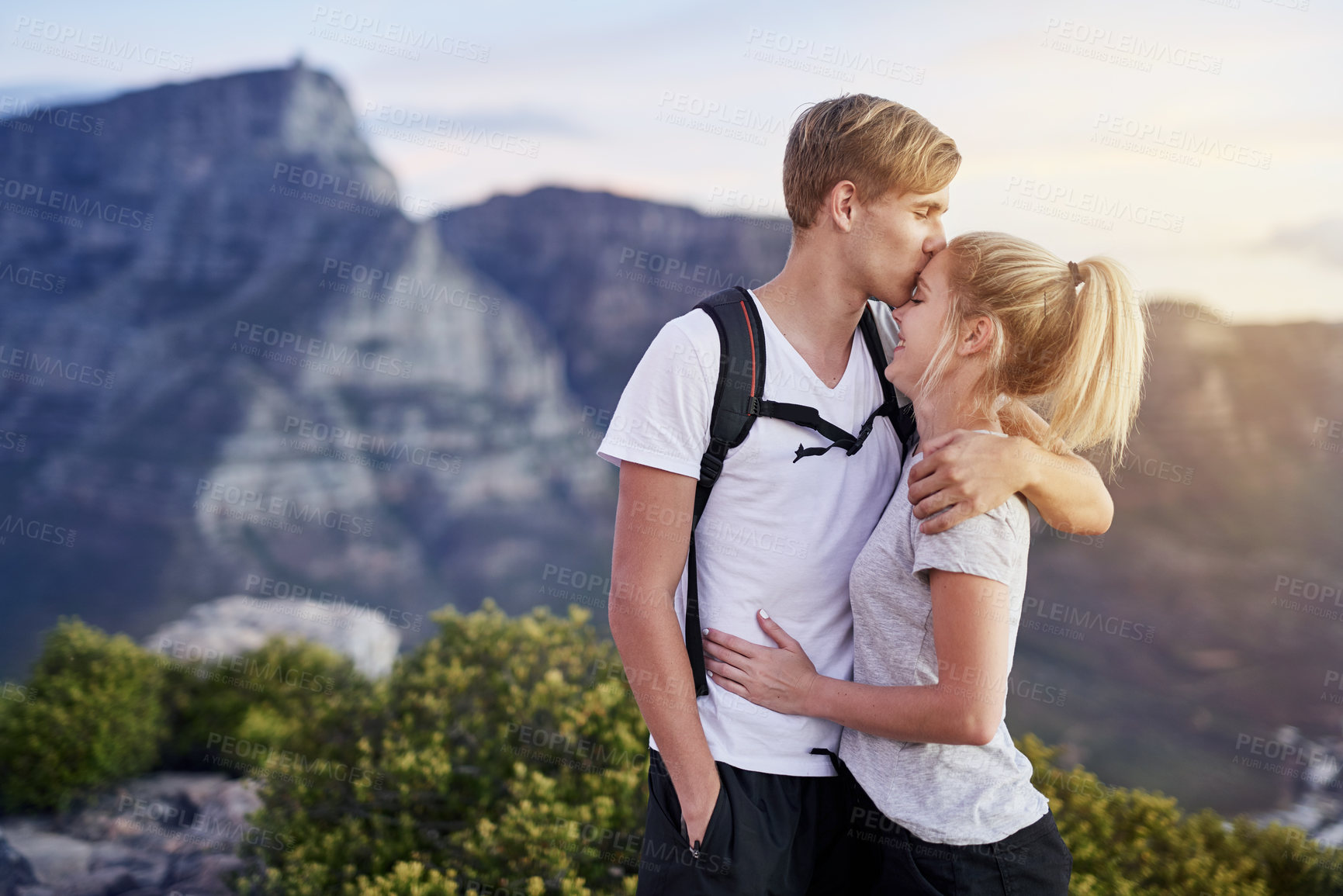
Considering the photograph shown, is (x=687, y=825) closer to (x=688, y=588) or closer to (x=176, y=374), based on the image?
(x=688, y=588)

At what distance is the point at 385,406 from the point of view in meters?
14.1

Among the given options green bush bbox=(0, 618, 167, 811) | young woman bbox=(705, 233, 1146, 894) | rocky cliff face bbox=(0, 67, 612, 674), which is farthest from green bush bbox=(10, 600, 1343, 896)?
rocky cliff face bbox=(0, 67, 612, 674)

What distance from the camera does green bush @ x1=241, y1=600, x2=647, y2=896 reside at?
2.84m

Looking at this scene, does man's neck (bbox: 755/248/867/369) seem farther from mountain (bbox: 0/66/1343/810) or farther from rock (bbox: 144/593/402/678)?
mountain (bbox: 0/66/1343/810)

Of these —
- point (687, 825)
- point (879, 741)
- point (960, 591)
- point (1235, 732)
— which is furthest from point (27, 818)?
point (1235, 732)

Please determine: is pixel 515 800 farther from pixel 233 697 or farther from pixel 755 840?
pixel 233 697

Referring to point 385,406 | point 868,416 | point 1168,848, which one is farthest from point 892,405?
point 385,406

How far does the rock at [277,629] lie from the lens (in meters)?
6.30

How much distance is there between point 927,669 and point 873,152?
41.0 inches

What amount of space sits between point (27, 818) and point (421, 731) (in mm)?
3275

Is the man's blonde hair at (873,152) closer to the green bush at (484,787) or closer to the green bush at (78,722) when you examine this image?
the green bush at (484,787)

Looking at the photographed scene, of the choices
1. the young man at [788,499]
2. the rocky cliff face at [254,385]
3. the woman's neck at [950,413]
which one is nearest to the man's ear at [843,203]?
the young man at [788,499]

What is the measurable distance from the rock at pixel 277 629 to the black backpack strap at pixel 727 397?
532cm

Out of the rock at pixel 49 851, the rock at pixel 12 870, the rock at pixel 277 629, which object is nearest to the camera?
the rock at pixel 12 870
